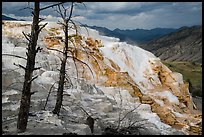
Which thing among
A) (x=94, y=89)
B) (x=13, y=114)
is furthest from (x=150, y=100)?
(x=13, y=114)

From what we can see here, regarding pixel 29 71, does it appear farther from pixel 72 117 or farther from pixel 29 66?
pixel 72 117

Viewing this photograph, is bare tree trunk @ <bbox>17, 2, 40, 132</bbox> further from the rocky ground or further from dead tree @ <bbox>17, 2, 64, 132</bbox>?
the rocky ground

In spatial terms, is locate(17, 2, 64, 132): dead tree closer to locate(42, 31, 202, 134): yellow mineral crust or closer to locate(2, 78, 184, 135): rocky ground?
locate(2, 78, 184, 135): rocky ground

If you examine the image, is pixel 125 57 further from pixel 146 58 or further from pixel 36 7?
pixel 36 7

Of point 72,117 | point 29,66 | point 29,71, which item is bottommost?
point 72,117

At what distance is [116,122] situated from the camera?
20.5 metres

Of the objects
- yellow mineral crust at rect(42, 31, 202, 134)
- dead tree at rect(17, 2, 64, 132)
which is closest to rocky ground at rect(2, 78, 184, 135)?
dead tree at rect(17, 2, 64, 132)

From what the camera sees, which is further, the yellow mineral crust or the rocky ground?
the yellow mineral crust

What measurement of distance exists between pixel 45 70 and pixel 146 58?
16973 mm

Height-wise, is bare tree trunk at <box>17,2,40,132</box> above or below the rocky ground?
above

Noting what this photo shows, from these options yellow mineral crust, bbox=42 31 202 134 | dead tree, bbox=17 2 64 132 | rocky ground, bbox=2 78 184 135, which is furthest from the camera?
yellow mineral crust, bbox=42 31 202 134

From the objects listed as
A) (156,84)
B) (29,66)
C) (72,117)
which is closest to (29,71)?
(29,66)

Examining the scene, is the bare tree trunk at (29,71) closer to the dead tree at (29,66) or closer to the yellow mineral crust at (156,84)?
the dead tree at (29,66)

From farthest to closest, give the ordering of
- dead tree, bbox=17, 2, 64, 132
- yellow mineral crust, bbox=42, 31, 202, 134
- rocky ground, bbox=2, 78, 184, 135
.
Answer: yellow mineral crust, bbox=42, 31, 202, 134
rocky ground, bbox=2, 78, 184, 135
dead tree, bbox=17, 2, 64, 132
